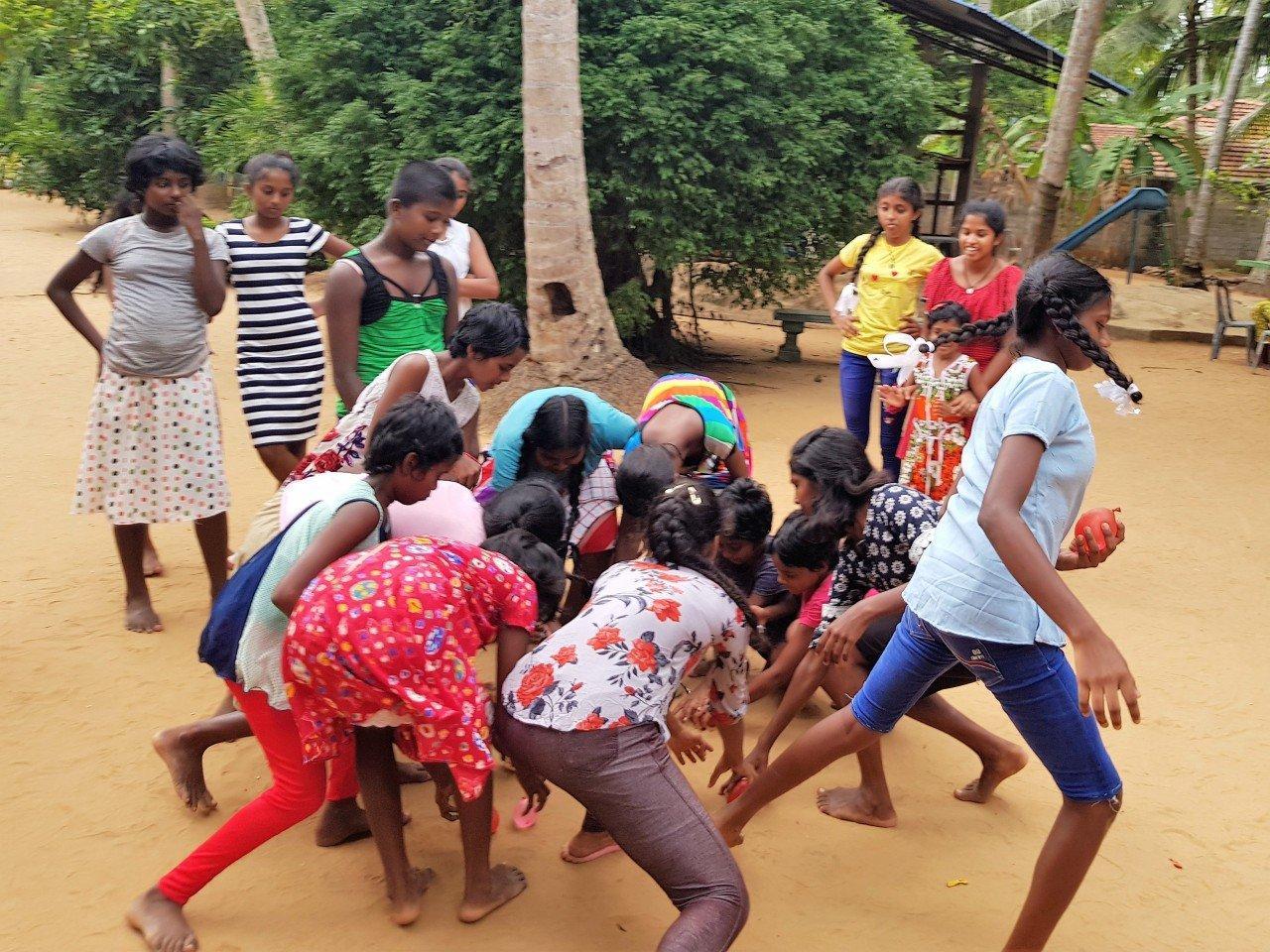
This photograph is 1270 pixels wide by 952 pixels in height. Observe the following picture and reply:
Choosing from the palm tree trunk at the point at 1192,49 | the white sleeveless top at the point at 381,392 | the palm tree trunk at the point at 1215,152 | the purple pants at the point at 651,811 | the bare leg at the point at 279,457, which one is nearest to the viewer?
the purple pants at the point at 651,811

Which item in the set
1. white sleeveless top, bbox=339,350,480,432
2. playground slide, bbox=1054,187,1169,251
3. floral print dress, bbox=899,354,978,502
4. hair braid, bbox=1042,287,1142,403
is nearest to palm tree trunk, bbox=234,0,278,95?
playground slide, bbox=1054,187,1169,251

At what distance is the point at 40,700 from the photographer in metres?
3.84

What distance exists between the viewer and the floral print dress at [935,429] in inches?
190

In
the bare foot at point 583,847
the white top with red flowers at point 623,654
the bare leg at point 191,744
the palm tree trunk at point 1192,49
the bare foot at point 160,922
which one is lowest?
the bare foot at point 583,847

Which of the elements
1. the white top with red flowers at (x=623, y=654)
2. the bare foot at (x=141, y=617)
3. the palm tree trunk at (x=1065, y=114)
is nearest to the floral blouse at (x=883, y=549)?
the white top with red flowers at (x=623, y=654)

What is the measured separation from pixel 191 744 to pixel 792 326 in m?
8.43

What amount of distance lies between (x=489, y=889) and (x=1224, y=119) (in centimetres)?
1937

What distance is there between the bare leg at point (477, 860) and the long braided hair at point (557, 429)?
1.10 m

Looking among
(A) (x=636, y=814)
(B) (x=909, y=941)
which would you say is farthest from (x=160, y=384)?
(B) (x=909, y=941)

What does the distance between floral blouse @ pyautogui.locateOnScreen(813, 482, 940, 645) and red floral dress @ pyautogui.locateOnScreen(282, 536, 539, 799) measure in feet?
3.53

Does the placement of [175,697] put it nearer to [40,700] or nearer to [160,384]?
[40,700]

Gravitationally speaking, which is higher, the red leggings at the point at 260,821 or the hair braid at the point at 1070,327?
the hair braid at the point at 1070,327

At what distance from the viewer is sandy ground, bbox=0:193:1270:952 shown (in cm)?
280

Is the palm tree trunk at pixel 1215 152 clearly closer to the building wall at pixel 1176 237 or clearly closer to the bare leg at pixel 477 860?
the building wall at pixel 1176 237
